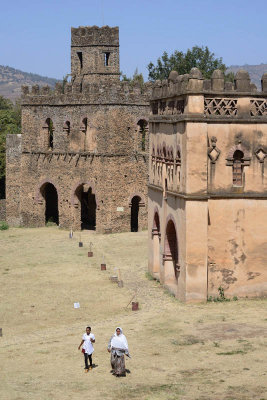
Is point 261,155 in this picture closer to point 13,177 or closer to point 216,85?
point 216,85

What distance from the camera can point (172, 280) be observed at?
2647 centimetres

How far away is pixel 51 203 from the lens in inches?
1801

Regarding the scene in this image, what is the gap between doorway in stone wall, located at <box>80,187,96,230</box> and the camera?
4557cm

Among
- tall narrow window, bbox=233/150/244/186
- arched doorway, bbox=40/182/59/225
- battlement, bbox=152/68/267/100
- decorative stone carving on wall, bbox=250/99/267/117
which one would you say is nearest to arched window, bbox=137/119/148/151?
arched doorway, bbox=40/182/59/225

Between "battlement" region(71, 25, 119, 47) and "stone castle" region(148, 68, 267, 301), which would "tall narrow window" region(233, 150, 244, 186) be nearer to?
"stone castle" region(148, 68, 267, 301)

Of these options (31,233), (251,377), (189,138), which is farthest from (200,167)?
(31,233)

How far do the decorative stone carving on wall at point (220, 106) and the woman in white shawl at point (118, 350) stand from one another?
9226 mm

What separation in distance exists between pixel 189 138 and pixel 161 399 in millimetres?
10055

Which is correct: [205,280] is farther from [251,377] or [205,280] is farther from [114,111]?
[114,111]

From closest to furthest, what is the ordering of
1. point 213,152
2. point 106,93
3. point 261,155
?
point 213,152 < point 261,155 < point 106,93

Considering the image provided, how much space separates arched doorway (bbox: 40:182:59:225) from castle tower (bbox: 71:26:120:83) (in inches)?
302

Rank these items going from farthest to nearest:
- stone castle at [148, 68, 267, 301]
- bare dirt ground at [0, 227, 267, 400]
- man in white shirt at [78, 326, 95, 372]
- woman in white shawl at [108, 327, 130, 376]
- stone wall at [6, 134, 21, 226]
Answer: stone wall at [6, 134, 21, 226], stone castle at [148, 68, 267, 301], man in white shirt at [78, 326, 95, 372], woman in white shawl at [108, 327, 130, 376], bare dirt ground at [0, 227, 267, 400]

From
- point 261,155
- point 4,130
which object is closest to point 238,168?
point 261,155

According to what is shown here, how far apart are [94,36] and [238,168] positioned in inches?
1028
